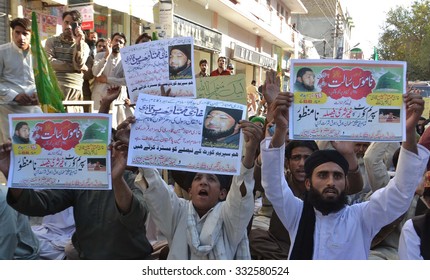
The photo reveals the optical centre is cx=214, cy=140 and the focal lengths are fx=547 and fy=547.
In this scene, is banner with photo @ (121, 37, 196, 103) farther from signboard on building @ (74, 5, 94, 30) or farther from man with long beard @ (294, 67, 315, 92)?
signboard on building @ (74, 5, 94, 30)

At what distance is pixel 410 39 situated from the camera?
4153 cm

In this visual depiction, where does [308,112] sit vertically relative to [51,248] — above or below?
above

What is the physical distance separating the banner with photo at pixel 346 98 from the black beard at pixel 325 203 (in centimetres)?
32

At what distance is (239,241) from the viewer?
3102 millimetres

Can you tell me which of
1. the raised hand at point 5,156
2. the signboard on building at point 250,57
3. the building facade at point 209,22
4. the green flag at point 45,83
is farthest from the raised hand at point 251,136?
the signboard on building at point 250,57

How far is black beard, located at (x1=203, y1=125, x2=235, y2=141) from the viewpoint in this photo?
2938mm

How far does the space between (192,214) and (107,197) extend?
0.51m

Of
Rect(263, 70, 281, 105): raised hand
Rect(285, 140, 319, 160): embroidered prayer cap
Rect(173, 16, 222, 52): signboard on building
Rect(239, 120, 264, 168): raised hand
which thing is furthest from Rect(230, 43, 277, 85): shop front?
Rect(239, 120, 264, 168): raised hand

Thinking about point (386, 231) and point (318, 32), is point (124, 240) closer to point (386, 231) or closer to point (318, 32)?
point (386, 231)

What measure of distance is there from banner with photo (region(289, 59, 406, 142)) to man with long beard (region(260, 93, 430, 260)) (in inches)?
3.2

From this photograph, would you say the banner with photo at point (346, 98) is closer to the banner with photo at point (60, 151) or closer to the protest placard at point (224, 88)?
the protest placard at point (224, 88)

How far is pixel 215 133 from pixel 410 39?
138 feet

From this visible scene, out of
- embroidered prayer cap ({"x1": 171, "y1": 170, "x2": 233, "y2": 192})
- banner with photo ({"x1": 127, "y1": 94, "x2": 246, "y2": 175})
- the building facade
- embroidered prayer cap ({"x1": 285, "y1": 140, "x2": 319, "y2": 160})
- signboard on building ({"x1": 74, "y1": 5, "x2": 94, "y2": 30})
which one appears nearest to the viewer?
banner with photo ({"x1": 127, "y1": 94, "x2": 246, "y2": 175})
